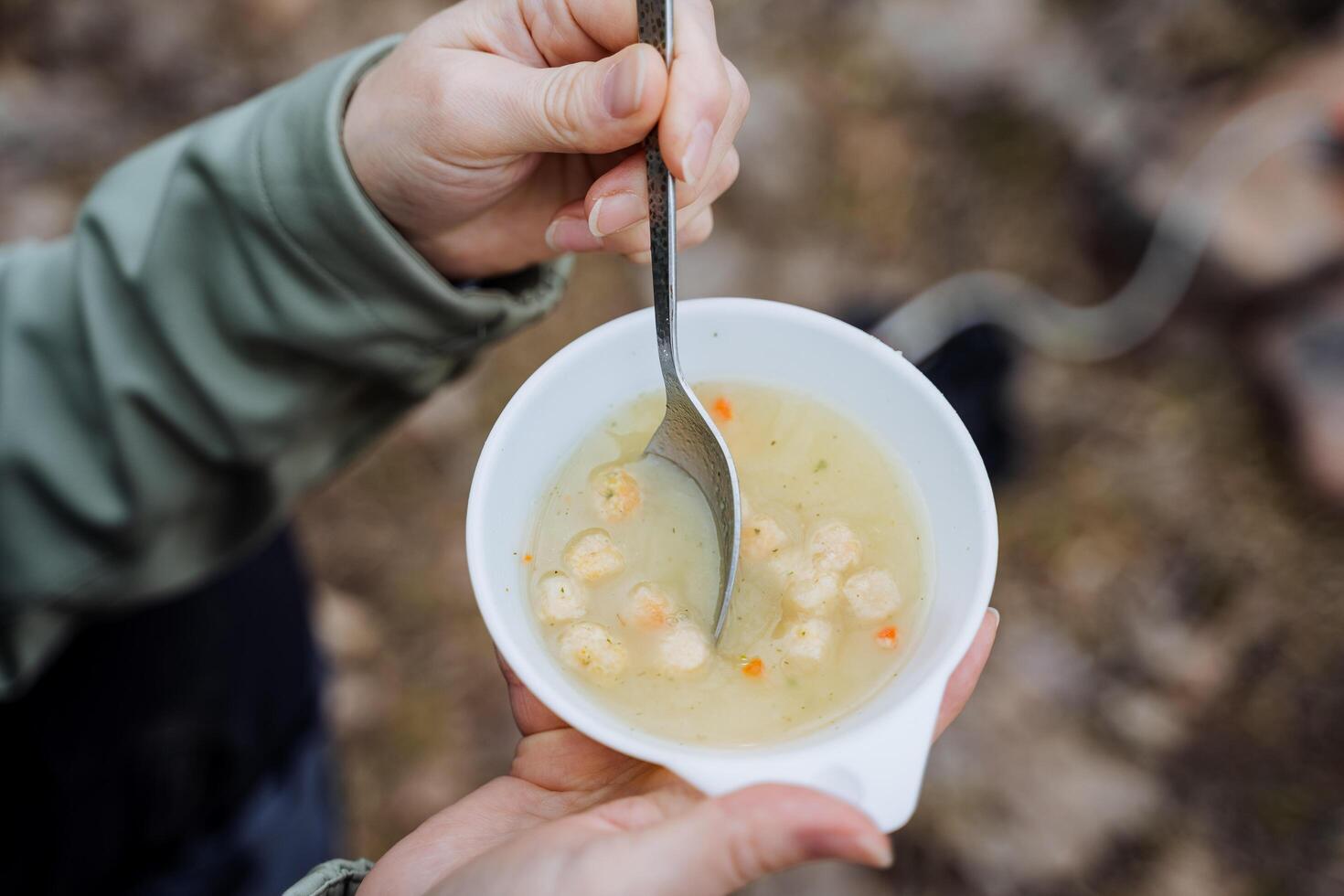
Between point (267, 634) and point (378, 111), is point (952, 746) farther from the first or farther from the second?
point (378, 111)

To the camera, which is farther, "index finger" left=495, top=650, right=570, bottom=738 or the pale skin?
"index finger" left=495, top=650, right=570, bottom=738

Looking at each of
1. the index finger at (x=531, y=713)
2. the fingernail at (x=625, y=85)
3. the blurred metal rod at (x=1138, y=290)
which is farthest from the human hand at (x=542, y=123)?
the blurred metal rod at (x=1138, y=290)

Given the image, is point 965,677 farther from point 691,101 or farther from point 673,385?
point 691,101

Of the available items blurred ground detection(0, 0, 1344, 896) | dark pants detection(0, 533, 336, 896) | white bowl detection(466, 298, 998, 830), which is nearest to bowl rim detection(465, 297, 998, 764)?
white bowl detection(466, 298, 998, 830)

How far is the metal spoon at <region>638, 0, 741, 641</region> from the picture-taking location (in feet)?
3.70

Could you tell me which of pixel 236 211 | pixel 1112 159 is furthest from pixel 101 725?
pixel 1112 159

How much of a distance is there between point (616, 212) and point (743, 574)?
1.59 ft

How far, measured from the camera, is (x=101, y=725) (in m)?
1.58

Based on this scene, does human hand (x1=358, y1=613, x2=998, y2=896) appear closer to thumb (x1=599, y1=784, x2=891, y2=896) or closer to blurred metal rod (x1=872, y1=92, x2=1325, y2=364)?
thumb (x1=599, y1=784, x2=891, y2=896)

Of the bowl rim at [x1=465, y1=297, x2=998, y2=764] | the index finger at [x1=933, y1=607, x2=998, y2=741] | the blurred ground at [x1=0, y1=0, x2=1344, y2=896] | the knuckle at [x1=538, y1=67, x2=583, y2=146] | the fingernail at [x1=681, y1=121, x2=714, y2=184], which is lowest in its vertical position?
the blurred ground at [x1=0, y1=0, x2=1344, y2=896]

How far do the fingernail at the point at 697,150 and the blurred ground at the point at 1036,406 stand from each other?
4.50ft

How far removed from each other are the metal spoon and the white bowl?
0.07m

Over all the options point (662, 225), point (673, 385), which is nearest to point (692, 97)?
point (662, 225)

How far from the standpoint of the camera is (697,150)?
→ 1.15m
